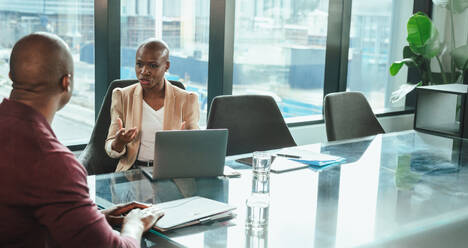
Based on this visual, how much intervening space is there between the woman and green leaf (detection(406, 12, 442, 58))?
9.35 feet

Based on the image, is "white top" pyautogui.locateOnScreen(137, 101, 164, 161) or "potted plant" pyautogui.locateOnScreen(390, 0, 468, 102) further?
"potted plant" pyautogui.locateOnScreen(390, 0, 468, 102)

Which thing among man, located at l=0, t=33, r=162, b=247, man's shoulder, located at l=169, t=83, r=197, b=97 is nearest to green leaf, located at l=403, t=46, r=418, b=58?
man's shoulder, located at l=169, t=83, r=197, b=97

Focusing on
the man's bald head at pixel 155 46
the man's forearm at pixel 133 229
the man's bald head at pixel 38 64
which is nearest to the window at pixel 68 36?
the man's bald head at pixel 155 46

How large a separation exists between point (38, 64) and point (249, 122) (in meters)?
2.01

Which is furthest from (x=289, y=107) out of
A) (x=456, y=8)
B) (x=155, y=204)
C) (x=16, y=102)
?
(x=16, y=102)

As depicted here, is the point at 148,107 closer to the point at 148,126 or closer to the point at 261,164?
the point at 148,126

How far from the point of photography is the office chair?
2.91 meters

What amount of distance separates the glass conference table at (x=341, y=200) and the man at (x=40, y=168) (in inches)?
14.3

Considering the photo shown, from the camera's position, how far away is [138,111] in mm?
2789

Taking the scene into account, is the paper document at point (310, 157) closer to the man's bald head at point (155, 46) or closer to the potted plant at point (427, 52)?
the man's bald head at point (155, 46)

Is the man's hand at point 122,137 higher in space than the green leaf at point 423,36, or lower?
lower

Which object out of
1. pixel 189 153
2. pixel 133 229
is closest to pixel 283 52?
pixel 189 153

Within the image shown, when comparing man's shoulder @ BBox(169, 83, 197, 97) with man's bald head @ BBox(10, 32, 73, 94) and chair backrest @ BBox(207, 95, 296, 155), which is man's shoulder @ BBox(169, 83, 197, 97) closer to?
chair backrest @ BBox(207, 95, 296, 155)

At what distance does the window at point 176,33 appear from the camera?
4.08 metres
